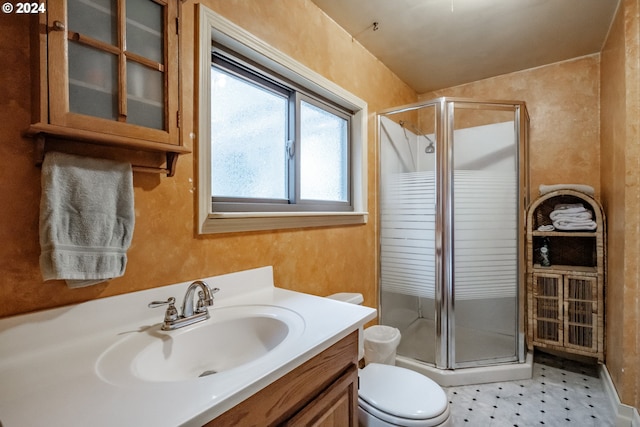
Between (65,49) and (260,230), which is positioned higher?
(65,49)

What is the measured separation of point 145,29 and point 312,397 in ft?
3.80

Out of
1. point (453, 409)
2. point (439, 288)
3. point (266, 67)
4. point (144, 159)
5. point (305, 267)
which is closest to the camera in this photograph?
point (144, 159)

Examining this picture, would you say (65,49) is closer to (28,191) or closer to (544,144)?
(28,191)

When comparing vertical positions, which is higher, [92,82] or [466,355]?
[92,82]

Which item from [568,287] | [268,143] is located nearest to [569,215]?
[568,287]

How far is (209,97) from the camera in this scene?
44.2 inches

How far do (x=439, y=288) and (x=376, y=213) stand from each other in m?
0.68

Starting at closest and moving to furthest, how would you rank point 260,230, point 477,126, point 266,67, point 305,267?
point 260,230
point 266,67
point 305,267
point 477,126

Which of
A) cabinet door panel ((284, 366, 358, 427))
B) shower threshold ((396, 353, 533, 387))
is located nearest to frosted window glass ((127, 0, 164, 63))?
cabinet door panel ((284, 366, 358, 427))

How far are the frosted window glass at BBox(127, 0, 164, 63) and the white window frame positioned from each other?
20cm

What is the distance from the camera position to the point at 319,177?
188 cm

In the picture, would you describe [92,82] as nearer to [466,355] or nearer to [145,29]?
[145,29]

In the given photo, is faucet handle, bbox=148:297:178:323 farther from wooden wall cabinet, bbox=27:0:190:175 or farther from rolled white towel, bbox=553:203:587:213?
rolled white towel, bbox=553:203:587:213

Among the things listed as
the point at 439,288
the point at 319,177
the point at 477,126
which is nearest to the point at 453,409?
the point at 439,288
